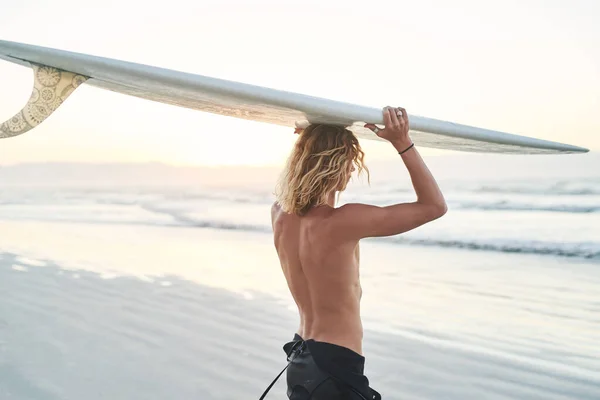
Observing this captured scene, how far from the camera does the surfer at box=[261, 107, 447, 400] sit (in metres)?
2.01

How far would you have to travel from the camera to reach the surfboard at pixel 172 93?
6.43 ft

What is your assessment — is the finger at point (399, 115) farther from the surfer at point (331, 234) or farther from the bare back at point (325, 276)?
the bare back at point (325, 276)

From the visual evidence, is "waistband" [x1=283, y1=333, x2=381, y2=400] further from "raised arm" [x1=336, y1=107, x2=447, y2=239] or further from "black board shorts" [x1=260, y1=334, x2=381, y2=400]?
"raised arm" [x1=336, y1=107, x2=447, y2=239]

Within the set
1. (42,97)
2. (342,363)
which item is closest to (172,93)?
(42,97)

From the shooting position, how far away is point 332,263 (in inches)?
82.4

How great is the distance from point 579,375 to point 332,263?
3084mm

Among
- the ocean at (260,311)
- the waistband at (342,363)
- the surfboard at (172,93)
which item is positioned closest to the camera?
the surfboard at (172,93)

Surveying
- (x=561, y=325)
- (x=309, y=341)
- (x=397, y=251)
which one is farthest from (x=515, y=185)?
(x=309, y=341)

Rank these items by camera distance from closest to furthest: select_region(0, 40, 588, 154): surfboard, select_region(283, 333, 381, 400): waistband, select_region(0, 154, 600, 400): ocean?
1. select_region(0, 40, 588, 154): surfboard
2. select_region(283, 333, 381, 400): waistband
3. select_region(0, 154, 600, 400): ocean

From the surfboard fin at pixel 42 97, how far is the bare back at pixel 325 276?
905 mm

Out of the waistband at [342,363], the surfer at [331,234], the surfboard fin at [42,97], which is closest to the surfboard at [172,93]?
the surfboard fin at [42,97]

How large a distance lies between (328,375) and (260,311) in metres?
4.14

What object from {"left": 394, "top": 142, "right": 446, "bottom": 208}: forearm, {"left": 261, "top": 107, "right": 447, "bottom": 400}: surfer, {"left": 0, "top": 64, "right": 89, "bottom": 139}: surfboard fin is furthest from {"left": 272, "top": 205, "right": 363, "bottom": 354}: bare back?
{"left": 0, "top": 64, "right": 89, "bottom": 139}: surfboard fin

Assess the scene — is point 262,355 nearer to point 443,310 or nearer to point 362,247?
point 443,310
